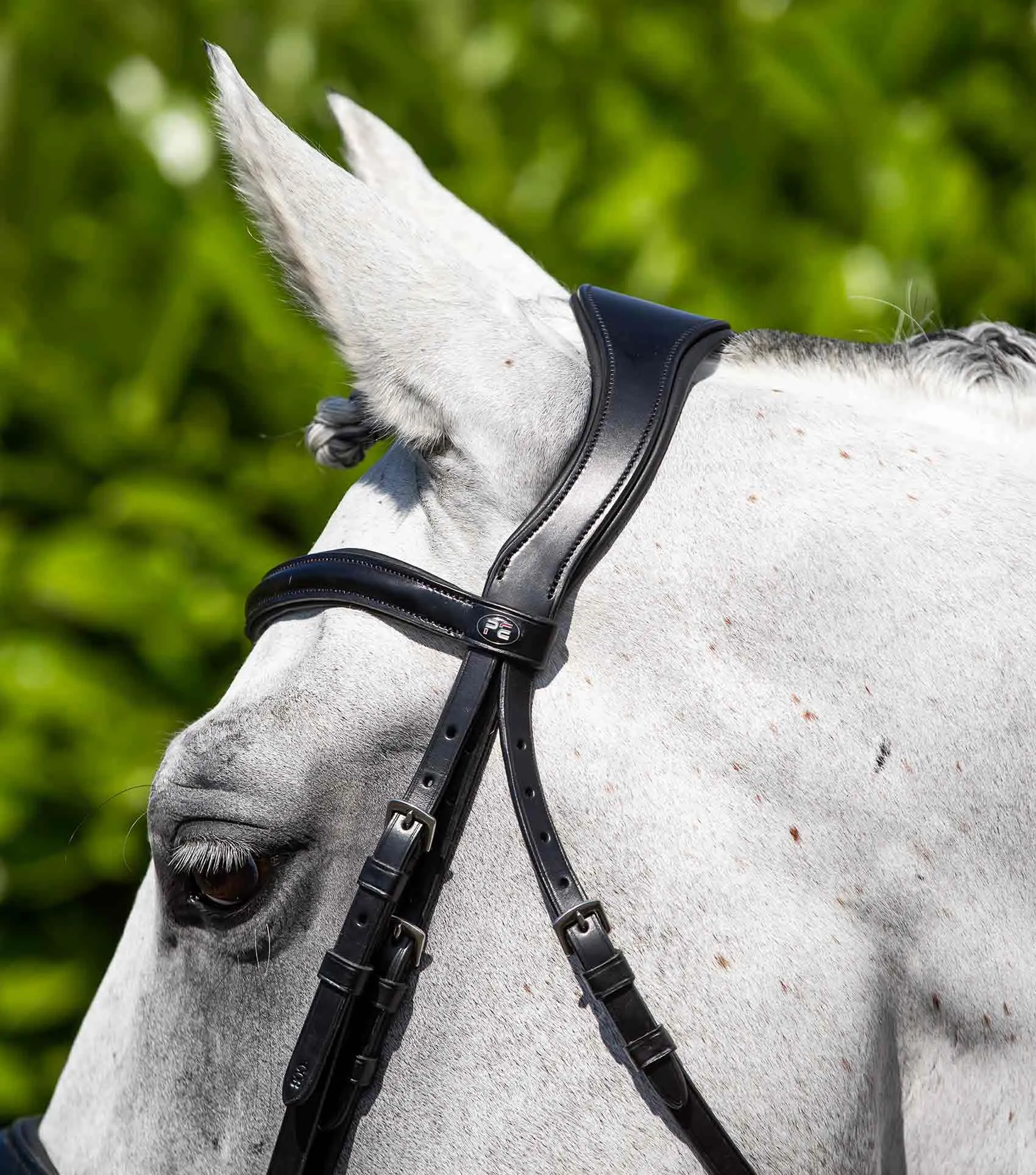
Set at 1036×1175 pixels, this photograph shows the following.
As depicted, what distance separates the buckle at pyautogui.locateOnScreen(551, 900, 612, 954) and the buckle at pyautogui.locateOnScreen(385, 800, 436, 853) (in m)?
0.16

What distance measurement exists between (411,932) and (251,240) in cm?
223

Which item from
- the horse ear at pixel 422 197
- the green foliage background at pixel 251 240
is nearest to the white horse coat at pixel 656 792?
the horse ear at pixel 422 197

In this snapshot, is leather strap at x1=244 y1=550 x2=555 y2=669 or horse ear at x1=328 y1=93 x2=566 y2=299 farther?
horse ear at x1=328 y1=93 x2=566 y2=299

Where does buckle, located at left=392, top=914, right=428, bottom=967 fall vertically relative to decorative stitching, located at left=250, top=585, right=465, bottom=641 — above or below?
below

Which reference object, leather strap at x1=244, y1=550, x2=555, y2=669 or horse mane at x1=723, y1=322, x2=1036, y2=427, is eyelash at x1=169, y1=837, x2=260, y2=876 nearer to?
leather strap at x1=244, y1=550, x2=555, y2=669

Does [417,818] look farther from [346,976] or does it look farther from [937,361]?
[937,361]

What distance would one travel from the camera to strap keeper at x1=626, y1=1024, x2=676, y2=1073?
118 cm

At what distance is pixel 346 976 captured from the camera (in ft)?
4.05

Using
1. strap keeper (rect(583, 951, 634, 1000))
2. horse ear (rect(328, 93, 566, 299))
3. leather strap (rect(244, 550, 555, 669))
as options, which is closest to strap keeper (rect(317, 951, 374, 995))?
strap keeper (rect(583, 951, 634, 1000))

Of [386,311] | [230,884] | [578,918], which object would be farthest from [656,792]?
[386,311]

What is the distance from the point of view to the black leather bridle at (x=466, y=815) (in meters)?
1.20

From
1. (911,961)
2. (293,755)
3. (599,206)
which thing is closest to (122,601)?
(599,206)

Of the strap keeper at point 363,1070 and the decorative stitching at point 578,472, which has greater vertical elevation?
the decorative stitching at point 578,472

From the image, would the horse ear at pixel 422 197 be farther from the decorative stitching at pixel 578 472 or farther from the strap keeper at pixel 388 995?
the strap keeper at pixel 388 995
